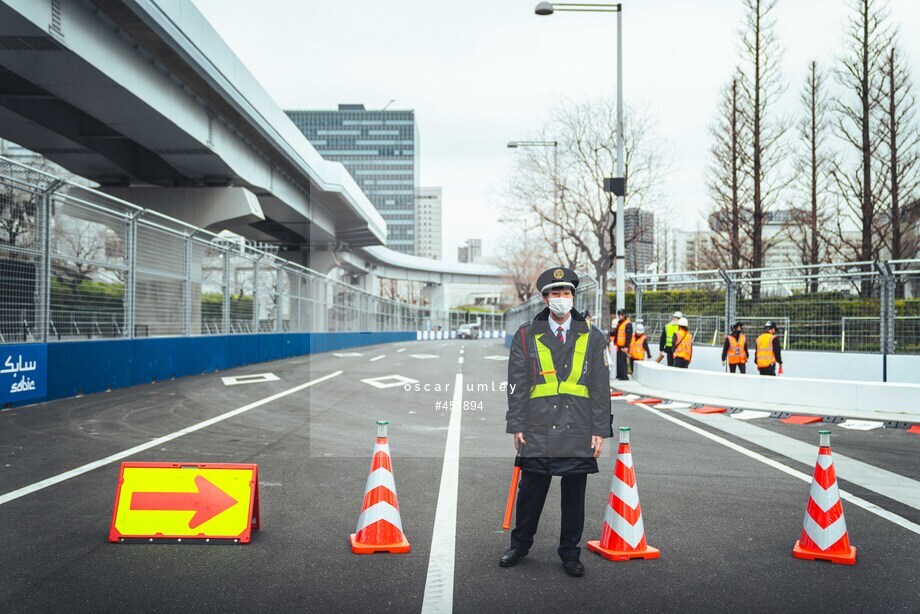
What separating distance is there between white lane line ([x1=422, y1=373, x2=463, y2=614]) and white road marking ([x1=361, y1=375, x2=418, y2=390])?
8.02 meters

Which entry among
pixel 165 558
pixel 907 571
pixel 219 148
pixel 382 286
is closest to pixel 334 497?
pixel 165 558

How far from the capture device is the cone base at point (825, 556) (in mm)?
4996

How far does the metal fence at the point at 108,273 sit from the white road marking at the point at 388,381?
4.69 meters

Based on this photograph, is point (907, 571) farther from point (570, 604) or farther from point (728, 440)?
point (728, 440)

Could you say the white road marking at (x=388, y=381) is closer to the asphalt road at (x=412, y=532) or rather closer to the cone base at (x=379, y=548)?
the asphalt road at (x=412, y=532)

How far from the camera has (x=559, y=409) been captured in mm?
4867

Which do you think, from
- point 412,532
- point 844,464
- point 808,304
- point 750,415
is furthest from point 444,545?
point 808,304

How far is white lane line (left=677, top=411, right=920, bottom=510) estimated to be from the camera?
286 inches

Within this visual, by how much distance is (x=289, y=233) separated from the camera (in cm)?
4456

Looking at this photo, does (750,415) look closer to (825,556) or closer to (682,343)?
(682,343)

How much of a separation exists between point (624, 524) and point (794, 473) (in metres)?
3.75

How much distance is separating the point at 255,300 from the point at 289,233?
20635mm

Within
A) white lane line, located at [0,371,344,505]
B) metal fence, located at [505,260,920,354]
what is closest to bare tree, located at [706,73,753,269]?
metal fence, located at [505,260,920,354]

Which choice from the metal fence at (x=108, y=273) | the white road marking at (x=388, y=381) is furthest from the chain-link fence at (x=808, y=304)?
the metal fence at (x=108, y=273)
